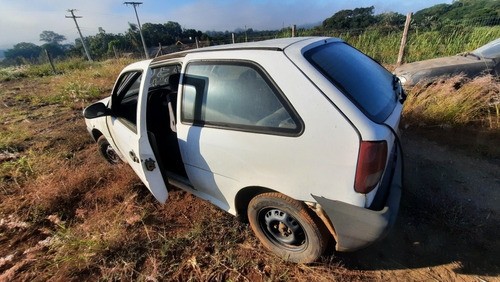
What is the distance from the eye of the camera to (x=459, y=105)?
414cm

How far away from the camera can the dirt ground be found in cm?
221

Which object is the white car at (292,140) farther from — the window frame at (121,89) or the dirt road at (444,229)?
the dirt road at (444,229)

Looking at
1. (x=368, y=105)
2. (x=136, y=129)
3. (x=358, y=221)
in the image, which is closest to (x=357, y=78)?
(x=368, y=105)

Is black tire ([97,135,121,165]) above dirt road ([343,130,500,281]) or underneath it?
above

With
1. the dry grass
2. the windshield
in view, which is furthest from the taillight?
the windshield

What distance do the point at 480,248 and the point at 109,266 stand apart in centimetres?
→ 322

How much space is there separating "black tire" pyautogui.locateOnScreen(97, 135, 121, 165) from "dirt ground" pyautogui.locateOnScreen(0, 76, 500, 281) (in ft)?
0.62

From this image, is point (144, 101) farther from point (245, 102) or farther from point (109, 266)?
point (109, 266)

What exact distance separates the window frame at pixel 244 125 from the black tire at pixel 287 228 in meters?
0.51

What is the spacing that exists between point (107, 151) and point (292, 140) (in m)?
3.31

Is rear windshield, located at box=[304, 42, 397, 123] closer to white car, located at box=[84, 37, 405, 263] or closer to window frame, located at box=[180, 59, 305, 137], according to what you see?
white car, located at box=[84, 37, 405, 263]

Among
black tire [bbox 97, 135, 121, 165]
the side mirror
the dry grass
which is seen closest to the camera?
the side mirror

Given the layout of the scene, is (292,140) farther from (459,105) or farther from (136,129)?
(459,105)

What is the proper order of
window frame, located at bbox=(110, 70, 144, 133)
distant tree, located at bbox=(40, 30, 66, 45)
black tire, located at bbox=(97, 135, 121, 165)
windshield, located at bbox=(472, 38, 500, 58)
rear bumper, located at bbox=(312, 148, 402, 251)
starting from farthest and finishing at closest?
distant tree, located at bbox=(40, 30, 66, 45) < windshield, located at bbox=(472, 38, 500, 58) < black tire, located at bbox=(97, 135, 121, 165) < window frame, located at bbox=(110, 70, 144, 133) < rear bumper, located at bbox=(312, 148, 402, 251)
